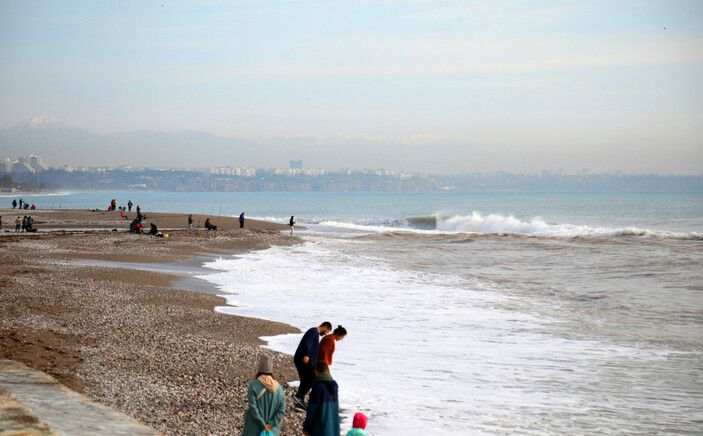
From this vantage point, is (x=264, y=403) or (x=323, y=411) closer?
(x=264, y=403)

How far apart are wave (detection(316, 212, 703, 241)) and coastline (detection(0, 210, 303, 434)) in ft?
142

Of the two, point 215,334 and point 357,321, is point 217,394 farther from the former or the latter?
point 357,321

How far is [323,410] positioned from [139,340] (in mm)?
7584

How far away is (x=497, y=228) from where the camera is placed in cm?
7725

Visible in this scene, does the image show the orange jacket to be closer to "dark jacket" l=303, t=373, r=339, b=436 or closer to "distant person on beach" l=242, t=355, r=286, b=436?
"dark jacket" l=303, t=373, r=339, b=436

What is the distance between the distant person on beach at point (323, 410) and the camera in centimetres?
826

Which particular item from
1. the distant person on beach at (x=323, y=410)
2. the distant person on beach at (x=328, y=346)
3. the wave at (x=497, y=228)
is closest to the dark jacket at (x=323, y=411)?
the distant person on beach at (x=323, y=410)

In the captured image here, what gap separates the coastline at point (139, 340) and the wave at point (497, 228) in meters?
43.4

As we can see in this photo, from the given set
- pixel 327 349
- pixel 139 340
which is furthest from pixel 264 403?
pixel 139 340

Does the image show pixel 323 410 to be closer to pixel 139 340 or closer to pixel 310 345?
pixel 310 345

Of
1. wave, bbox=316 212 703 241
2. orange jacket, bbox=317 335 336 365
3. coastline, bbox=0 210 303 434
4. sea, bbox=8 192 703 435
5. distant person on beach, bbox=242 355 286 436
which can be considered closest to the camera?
distant person on beach, bbox=242 355 286 436

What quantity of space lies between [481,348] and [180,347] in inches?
242

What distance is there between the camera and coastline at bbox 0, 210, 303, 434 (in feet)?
34.7

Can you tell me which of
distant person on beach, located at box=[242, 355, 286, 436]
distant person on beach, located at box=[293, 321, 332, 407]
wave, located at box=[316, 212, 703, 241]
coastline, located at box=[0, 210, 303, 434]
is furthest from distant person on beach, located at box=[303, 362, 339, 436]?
wave, located at box=[316, 212, 703, 241]
